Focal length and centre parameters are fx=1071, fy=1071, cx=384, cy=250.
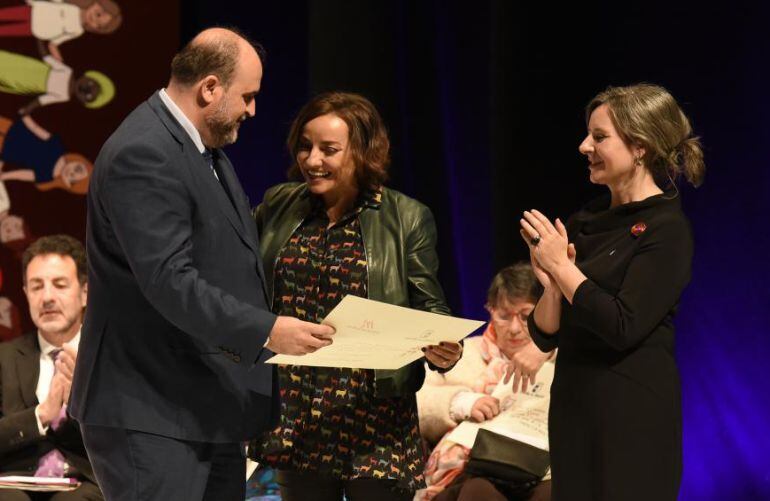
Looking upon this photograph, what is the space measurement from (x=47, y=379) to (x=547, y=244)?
6.66ft

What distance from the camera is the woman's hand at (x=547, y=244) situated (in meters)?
2.42

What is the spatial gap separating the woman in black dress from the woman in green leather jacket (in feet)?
1.34

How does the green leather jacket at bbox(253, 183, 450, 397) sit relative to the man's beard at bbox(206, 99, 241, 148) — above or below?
below

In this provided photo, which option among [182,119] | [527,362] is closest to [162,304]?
[182,119]

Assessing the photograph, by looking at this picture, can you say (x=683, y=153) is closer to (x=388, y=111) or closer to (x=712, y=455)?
(x=712, y=455)

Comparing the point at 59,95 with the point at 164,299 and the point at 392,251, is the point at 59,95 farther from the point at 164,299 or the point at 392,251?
the point at 164,299

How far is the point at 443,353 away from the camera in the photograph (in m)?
2.72

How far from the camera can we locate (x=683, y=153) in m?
2.48

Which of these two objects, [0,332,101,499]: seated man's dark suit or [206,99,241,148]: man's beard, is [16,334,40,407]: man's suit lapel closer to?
[0,332,101,499]: seated man's dark suit

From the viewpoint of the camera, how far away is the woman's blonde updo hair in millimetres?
2459

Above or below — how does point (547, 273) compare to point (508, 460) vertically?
above

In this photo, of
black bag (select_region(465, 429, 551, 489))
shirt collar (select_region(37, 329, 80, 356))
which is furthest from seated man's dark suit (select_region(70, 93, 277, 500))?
shirt collar (select_region(37, 329, 80, 356))

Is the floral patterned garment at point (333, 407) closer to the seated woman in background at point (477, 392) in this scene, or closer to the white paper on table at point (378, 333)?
the white paper on table at point (378, 333)

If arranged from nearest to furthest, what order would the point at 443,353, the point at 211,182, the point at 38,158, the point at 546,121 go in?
the point at 211,182 < the point at 443,353 < the point at 546,121 < the point at 38,158
